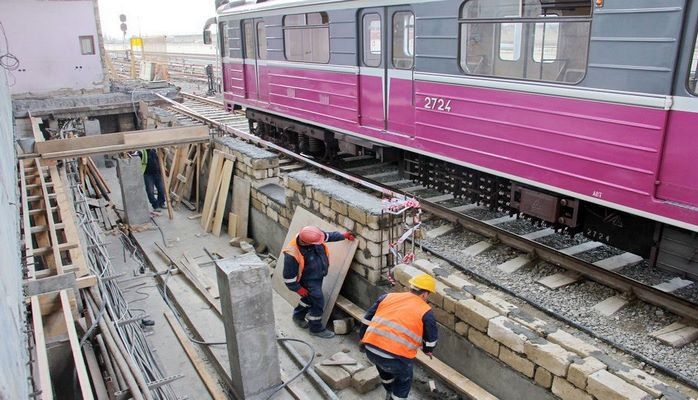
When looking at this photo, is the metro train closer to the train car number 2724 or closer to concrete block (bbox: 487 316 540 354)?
the train car number 2724

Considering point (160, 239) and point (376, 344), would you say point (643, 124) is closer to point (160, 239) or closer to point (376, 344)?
point (376, 344)

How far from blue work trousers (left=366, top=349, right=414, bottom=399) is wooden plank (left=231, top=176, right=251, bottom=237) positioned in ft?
16.4

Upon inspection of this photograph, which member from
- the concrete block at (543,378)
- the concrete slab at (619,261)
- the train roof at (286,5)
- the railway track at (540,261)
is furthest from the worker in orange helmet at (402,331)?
the train roof at (286,5)

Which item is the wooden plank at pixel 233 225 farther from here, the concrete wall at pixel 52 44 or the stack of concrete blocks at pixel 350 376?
the concrete wall at pixel 52 44

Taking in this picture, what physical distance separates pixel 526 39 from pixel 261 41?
6581mm

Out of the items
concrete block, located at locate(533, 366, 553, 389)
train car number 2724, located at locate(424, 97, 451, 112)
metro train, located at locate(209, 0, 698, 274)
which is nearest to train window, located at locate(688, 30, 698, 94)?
metro train, located at locate(209, 0, 698, 274)

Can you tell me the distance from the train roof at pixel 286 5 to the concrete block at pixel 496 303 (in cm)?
422

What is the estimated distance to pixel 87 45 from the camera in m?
19.4

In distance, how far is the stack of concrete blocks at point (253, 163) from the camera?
29.7 feet

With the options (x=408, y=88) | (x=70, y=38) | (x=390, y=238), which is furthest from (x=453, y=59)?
(x=70, y=38)

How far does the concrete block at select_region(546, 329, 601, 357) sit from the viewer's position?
14.4 ft

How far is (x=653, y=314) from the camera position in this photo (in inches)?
201

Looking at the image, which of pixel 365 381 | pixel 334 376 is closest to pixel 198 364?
pixel 334 376

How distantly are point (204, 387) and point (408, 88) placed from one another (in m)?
4.64
